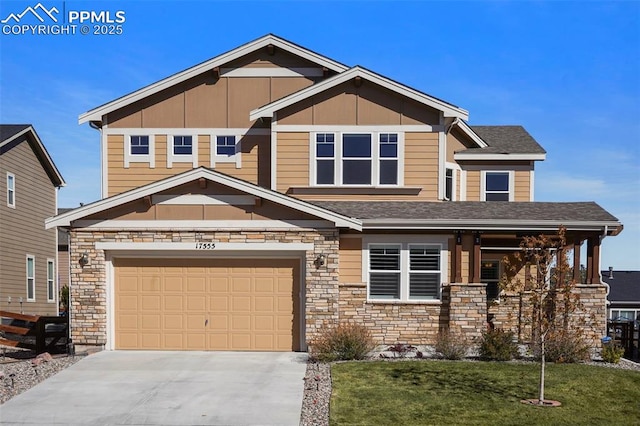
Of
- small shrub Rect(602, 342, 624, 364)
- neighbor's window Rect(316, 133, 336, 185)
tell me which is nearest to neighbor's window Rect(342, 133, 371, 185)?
neighbor's window Rect(316, 133, 336, 185)

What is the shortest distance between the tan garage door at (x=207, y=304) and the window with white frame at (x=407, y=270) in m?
2.38

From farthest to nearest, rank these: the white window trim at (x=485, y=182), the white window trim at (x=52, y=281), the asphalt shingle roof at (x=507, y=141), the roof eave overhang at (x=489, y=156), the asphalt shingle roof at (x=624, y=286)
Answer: the asphalt shingle roof at (x=624, y=286) → the white window trim at (x=52, y=281) → the white window trim at (x=485, y=182) → the asphalt shingle roof at (x=507, y=141) → the roof eave overhang at (x=489, y=156)

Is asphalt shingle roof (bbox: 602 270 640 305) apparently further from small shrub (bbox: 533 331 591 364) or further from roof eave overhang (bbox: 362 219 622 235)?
small shrub (bbox: 533 331 591 364)

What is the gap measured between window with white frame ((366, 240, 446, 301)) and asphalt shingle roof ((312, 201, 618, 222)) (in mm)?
888

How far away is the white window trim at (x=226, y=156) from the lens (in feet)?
67.6

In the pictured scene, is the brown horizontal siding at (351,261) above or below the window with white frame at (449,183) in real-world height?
below

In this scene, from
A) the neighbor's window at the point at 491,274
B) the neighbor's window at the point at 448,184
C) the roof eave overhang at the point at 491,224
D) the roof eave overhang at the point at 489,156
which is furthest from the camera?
the neighbor's window at the point at 491,274

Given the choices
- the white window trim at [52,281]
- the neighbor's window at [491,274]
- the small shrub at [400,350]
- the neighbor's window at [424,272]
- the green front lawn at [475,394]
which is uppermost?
the neighbor's window at [424,272]

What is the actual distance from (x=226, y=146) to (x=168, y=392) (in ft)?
34.1

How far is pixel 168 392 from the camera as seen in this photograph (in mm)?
11992

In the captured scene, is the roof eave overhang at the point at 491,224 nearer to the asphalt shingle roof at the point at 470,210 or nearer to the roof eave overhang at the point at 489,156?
the asphalt shingle roof at the point at 470,210

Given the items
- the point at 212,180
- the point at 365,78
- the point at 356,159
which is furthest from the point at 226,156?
the point at 365,78

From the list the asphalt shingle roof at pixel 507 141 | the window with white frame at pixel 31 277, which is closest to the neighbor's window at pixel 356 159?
the asphalt shingle roof at pixel 507 141

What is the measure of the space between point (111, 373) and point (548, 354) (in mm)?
10093
